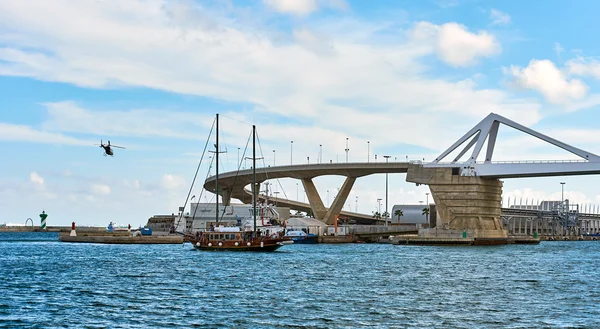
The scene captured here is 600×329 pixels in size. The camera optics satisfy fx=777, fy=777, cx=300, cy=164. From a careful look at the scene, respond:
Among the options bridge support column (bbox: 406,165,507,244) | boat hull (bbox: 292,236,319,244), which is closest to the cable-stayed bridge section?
bridge support column (bbox: 406,165,507,244)

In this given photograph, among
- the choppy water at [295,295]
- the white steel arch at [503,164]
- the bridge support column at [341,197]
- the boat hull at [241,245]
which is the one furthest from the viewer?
the bridge support column at [341,197]

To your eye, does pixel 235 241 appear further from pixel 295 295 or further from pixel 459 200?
pixel 459 200

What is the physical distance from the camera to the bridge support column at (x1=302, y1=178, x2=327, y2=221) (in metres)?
172

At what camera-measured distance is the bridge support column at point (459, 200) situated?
12319 centimetres

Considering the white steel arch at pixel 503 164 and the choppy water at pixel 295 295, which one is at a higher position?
the white steel arch at pixel 503 164

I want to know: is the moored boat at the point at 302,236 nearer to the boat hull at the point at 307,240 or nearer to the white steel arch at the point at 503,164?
the boat hull at the point at 307,240

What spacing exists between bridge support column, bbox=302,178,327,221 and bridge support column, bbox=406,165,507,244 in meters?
48.5

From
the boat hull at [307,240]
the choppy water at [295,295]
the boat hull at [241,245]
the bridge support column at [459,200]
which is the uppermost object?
the bridge support column at [459,200]

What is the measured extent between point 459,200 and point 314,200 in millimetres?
54122

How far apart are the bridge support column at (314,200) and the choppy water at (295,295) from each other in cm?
9778

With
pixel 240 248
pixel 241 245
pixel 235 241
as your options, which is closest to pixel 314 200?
pixel 240 248

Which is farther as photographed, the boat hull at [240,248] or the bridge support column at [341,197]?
the bridge support column at [341,197]

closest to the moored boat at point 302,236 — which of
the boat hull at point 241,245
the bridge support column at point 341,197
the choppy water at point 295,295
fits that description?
the bridge support column at point 341,197

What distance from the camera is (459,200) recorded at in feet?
406
